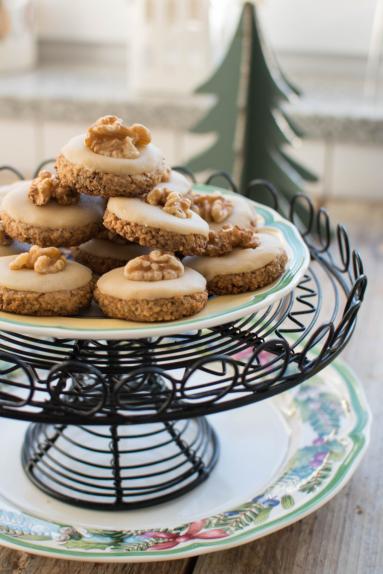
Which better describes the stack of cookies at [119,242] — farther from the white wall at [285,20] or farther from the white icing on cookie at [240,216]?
the white wall at [285,20]

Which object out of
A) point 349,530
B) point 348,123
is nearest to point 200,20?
point 348,123

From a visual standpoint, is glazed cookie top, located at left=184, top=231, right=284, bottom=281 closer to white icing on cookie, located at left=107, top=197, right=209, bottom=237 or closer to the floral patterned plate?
white icing on cookie, located at left=107, top=197, right=209, bottom=237

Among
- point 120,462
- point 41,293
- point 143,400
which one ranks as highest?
point 41,293

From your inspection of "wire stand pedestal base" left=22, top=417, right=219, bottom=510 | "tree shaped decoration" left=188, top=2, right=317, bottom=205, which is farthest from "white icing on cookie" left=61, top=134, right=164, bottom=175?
"tree shaped decoration" left=188, top=2, right=317, bottom=205

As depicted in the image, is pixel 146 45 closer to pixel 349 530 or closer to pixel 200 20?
pixel 200 20

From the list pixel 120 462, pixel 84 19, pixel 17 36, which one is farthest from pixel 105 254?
pixel 84 19

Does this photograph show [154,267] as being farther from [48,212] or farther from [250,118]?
[250,118]
